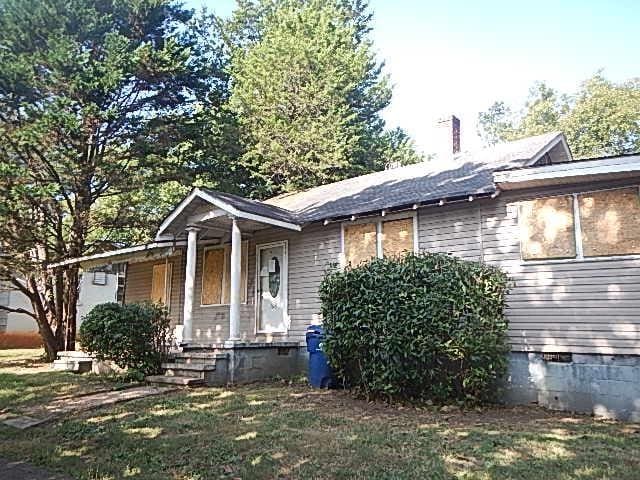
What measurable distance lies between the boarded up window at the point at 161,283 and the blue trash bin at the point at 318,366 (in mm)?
6363

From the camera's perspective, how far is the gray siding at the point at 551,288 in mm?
6941

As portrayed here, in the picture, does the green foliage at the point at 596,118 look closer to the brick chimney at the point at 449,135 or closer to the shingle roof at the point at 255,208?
the brick chimney at the point at 449,135

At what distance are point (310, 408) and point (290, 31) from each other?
77.1 ft

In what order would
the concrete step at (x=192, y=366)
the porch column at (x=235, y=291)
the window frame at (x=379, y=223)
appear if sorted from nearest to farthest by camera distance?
1. the concrete step at (x=192, y=366)
2. the window frame at (x=379, y=223)
3. the porch column at (x=235, y=291)

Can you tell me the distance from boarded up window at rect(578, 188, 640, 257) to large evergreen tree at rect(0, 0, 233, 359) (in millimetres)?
11696

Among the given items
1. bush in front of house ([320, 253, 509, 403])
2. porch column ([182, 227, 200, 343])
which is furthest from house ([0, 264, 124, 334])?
bush in front of house ([320, 253, 509, 403])

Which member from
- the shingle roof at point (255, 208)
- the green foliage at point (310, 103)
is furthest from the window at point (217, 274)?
the green foliage at point (310, 103)

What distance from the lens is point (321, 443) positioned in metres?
5.12

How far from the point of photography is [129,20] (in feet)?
50.1

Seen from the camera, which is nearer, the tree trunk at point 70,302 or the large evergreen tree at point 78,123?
the large evergreen tree at point 78,123

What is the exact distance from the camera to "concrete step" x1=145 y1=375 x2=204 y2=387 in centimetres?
872

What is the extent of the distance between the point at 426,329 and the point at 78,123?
10890mm

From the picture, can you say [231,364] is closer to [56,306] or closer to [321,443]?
[321,443]

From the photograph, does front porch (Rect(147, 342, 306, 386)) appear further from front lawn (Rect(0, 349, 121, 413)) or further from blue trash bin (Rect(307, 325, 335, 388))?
blue trash bin (Rect(307, 325, 335, 388))
